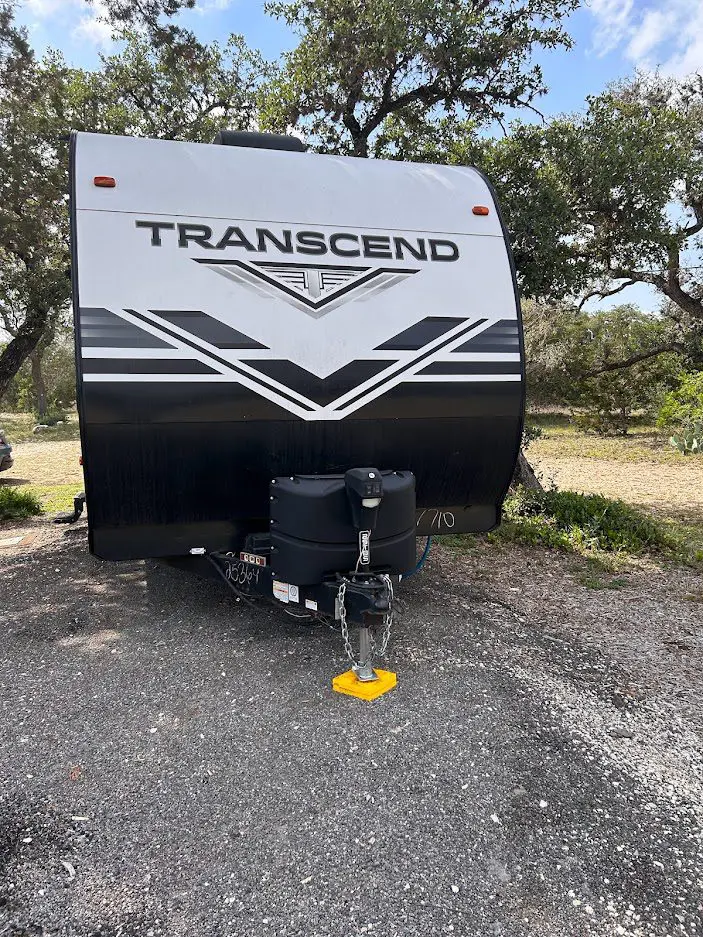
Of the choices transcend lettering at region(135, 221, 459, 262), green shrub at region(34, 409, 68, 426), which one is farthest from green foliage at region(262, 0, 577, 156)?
green shrub at region(34, 409, 68, 426)

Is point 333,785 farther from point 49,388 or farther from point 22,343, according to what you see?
point 49,388

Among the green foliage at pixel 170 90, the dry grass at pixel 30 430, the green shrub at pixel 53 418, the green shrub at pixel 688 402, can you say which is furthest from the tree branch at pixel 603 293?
the green shrub at pixel 53 418

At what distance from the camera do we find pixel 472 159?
723 centimetres

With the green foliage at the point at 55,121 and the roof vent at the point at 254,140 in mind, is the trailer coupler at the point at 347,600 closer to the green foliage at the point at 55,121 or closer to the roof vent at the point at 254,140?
the roof vent at the point at 254,140

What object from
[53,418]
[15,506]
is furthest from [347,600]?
[53,418]

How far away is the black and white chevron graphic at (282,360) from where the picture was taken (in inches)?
135

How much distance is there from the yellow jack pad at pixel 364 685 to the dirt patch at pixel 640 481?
20.3ft

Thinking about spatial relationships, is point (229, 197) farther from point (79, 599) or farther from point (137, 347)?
point (79, 599)

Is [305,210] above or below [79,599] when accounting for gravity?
above

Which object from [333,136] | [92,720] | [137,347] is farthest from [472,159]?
[92,720]

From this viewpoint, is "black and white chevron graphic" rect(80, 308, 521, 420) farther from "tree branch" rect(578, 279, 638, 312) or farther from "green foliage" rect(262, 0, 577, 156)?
"tree branch" rect(578, 279, 638, 312)

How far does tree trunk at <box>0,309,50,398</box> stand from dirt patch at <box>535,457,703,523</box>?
789 cm

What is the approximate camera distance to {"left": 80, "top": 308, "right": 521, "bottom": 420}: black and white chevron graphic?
344 centimetres

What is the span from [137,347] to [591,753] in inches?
120
